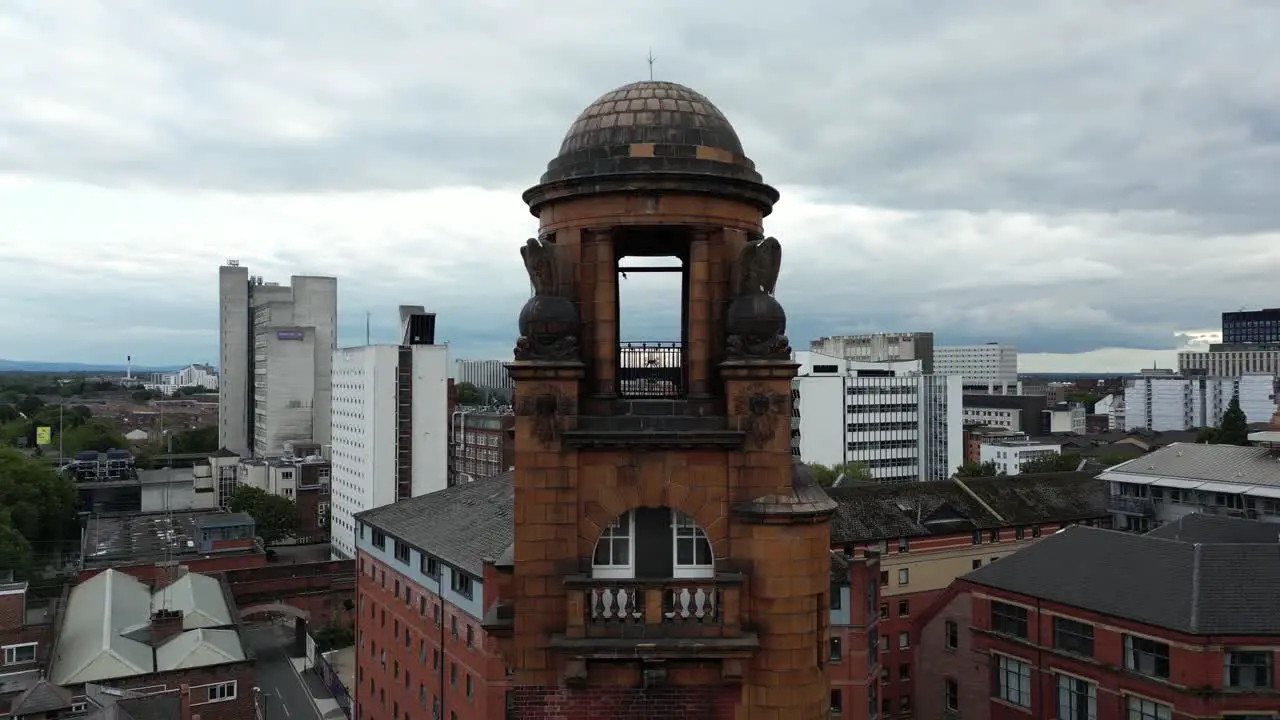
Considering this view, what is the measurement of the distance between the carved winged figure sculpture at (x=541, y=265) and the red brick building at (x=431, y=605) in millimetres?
27186

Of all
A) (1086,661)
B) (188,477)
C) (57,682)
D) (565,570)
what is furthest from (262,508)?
(565,570)

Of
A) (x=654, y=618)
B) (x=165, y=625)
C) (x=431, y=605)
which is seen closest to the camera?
(x=654, y=618)

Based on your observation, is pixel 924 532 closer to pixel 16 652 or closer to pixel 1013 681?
pixel 1013 681

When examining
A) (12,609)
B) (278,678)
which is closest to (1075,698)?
(12,609)

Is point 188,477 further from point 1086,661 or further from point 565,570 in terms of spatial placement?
point 565,570

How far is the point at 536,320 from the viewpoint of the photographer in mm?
13164

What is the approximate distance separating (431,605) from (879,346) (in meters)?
147

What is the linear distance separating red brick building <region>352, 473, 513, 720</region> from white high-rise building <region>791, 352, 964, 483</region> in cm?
7515

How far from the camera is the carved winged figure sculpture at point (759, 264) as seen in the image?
13.4 meters

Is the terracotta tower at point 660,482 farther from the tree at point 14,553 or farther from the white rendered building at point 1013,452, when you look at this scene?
the white rendered building at point 1013,452

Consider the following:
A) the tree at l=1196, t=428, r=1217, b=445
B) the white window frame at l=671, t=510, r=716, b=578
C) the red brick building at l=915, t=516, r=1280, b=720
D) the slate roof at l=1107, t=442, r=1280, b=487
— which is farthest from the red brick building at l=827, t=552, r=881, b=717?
the tree at l=1196, t=428, r=1217, b=445

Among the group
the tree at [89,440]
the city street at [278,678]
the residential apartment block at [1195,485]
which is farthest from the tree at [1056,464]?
the tree at [89,440]

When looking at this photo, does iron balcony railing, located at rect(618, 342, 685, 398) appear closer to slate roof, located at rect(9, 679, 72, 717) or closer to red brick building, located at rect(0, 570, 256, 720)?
slate roof, located at rect(9, 679, 72, 717)

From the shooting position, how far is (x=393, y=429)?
101562 millimetres
